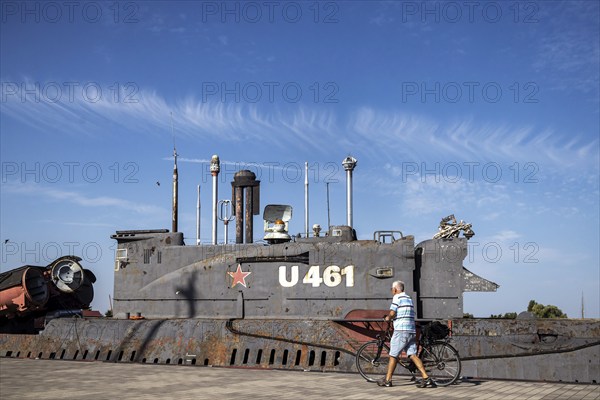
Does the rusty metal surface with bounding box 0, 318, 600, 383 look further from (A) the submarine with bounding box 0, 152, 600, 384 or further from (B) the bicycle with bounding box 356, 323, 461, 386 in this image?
(B) the bicycle with bounding box 356, 323, 461, 386

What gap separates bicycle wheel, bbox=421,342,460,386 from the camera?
1198cm

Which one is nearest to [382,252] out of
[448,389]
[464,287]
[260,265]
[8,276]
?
[464,287]

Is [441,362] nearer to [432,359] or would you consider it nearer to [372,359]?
[432,359]

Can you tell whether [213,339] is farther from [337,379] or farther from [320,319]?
[337,379]

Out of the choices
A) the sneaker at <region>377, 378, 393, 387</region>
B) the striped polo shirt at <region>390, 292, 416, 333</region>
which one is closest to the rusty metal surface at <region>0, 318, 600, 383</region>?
the sneaker at <region>377, 378, 393, 387</region>

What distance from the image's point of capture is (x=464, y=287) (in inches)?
691

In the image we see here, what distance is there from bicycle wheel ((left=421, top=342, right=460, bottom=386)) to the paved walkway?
0.28m

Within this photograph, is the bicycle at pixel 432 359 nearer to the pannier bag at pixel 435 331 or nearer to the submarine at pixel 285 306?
the pannier bag at pixel 435 331

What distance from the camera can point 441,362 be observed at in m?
12.1

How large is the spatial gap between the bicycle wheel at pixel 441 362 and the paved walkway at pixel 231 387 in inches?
10.8

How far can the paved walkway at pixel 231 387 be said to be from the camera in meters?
10.6

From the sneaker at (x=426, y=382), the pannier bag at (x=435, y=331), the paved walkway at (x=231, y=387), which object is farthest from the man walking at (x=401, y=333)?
the pannier bag at (x=435, y=331)

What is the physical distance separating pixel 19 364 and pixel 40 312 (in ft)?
25.5

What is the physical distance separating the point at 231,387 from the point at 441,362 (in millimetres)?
4029
